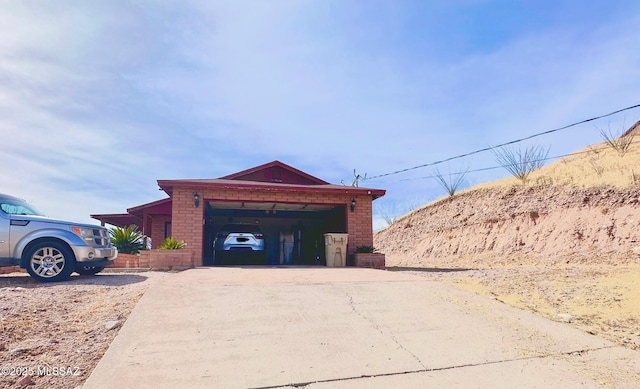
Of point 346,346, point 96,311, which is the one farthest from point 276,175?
point 346,346

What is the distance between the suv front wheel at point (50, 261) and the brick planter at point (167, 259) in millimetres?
2693

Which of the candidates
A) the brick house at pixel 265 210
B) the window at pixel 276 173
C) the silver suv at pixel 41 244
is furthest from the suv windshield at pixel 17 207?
the window at pixel 276 173

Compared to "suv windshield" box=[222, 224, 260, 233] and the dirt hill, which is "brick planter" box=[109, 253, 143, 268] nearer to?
"suv windshield" box=[222, 224, 260, 233]

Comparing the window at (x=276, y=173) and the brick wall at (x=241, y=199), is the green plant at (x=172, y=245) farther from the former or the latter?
the window at (x=276, y=173)

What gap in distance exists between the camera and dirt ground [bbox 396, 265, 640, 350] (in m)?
5.28

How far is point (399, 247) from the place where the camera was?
26.3 m

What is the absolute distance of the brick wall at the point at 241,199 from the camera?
38.8ft

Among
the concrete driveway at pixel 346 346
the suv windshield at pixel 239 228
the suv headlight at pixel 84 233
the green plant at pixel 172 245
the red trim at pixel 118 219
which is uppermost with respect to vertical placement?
the red trim at pixel 118 219

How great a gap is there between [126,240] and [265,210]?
6.03 metres

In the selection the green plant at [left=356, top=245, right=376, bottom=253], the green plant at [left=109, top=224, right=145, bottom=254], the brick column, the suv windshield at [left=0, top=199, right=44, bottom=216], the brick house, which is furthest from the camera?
the green plant at [left=109, top=224, right=145, bottom=254]

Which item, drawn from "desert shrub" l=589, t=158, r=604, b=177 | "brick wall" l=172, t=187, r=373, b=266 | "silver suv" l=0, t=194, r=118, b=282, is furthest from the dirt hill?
"silver suv" l=0, t=194, r=118, b=282

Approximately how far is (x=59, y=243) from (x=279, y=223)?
11.2 meters

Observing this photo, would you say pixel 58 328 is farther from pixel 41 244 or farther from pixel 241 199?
pixel 241 199

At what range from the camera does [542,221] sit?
57.0 feet
